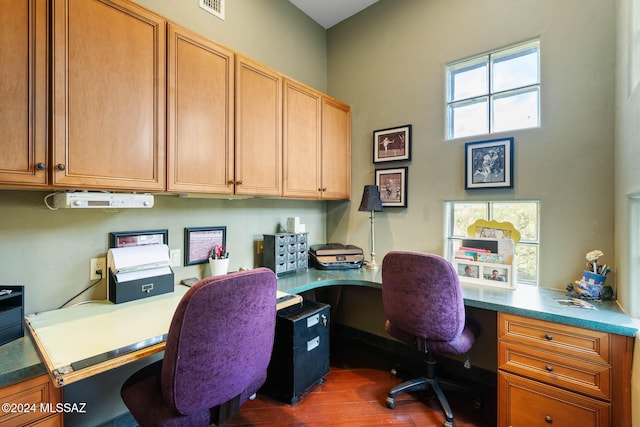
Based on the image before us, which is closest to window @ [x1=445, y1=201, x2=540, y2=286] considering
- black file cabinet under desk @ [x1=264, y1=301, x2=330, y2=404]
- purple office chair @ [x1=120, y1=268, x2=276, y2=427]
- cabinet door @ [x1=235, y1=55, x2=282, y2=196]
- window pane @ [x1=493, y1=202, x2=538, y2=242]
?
window pane @ [x1=493, y1=202, x2=538, y2=242]

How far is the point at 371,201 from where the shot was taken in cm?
265

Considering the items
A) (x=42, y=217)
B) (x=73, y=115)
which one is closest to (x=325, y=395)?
(x=42, y=217)

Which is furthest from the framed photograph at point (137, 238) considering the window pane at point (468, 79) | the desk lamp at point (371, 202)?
the window pane at point (468, 79)

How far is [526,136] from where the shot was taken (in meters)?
2.12

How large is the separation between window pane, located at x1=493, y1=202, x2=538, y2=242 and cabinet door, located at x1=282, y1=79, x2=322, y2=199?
1.49 m

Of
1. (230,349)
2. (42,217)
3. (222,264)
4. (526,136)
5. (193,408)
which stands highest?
(526,136)

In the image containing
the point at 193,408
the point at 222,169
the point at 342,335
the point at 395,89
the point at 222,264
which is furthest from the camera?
the point at 342,335

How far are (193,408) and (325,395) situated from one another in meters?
1.30

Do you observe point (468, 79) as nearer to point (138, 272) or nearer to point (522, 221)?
point (522, 221)

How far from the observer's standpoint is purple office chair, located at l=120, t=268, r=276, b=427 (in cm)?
103

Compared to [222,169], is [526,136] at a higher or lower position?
higher

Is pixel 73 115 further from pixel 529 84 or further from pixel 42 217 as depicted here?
pixel 529 84

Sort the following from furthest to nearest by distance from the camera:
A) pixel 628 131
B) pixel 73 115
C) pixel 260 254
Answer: pixel 260 254 → pixel 628 131 → pixel 73 115

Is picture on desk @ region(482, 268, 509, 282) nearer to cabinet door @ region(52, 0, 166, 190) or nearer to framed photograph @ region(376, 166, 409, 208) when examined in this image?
framed photograph @ region(376, 166, 409, 208)
